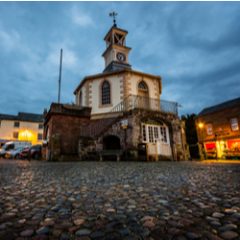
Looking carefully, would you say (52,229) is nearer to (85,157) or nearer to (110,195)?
(110,195)

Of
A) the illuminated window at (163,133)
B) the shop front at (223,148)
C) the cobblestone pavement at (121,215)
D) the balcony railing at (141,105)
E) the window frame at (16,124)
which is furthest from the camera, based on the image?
the window frame at (16,124)

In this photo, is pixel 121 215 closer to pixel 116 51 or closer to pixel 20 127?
pixel 116 51

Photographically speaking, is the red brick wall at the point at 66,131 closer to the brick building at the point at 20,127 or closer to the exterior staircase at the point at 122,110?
the exterior staircase at the point at 122,110

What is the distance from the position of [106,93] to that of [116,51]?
722 cm

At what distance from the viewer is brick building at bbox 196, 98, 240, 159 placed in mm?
21750

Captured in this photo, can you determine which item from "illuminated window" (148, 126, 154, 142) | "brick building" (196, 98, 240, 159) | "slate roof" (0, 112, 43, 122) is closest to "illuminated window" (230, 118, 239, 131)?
"brick building" (196, 98, 240, 159)

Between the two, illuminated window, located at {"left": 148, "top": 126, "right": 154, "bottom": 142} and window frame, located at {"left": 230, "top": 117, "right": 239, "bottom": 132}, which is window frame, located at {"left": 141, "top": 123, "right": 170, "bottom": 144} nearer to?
illuminated window, located at {"left": 148, "top": 126, "right": 154, "bottom": 142}

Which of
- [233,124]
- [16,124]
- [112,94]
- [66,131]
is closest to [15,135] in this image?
[16,124]

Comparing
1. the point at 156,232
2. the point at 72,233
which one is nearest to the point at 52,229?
the point at 72,233

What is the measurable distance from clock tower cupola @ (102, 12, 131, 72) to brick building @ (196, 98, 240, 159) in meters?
12.4

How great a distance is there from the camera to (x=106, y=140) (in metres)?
14.7

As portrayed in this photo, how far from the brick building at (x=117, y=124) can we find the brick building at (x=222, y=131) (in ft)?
28.2

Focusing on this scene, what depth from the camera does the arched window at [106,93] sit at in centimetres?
1694

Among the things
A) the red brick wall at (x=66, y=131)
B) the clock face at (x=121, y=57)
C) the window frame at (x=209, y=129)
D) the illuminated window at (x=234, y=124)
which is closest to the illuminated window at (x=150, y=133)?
the red brick wall at (x=66, y=131)
